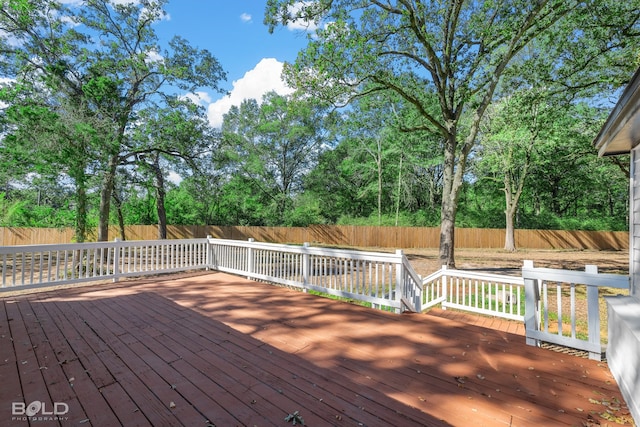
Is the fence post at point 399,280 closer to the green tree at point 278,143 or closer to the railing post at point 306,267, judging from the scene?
the railing post at point 306,267

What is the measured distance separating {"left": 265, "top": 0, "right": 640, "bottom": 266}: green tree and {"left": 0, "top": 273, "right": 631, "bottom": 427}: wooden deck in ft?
20.5

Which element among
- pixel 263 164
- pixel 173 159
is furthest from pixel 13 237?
pixel 263 164

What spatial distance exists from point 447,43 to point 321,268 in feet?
25.5

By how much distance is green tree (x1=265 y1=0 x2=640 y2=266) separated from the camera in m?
7.77

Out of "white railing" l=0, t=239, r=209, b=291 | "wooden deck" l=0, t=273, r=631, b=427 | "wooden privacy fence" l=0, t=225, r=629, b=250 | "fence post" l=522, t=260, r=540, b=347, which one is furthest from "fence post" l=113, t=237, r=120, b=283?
"wooden privacy fence" l=0, t=225, r=629, b=250

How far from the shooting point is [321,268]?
4.74 metres

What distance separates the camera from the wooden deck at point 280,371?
1864mm

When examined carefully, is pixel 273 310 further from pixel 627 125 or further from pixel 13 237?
pixel 13 237

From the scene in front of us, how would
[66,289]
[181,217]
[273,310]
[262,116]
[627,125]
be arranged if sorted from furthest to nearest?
[262,116] < [181,217] < [66,289] < [273,310] < [627,125]

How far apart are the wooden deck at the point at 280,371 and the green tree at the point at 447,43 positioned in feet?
20.5

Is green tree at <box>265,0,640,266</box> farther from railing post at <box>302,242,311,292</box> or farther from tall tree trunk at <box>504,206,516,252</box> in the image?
tall tree trunk at <box>504,206,516,252</box>

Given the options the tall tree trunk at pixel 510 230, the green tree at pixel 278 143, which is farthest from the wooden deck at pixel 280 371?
the green tree at pixel 278 143

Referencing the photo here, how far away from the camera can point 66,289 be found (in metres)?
5.25

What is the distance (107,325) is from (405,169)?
70.7ft
